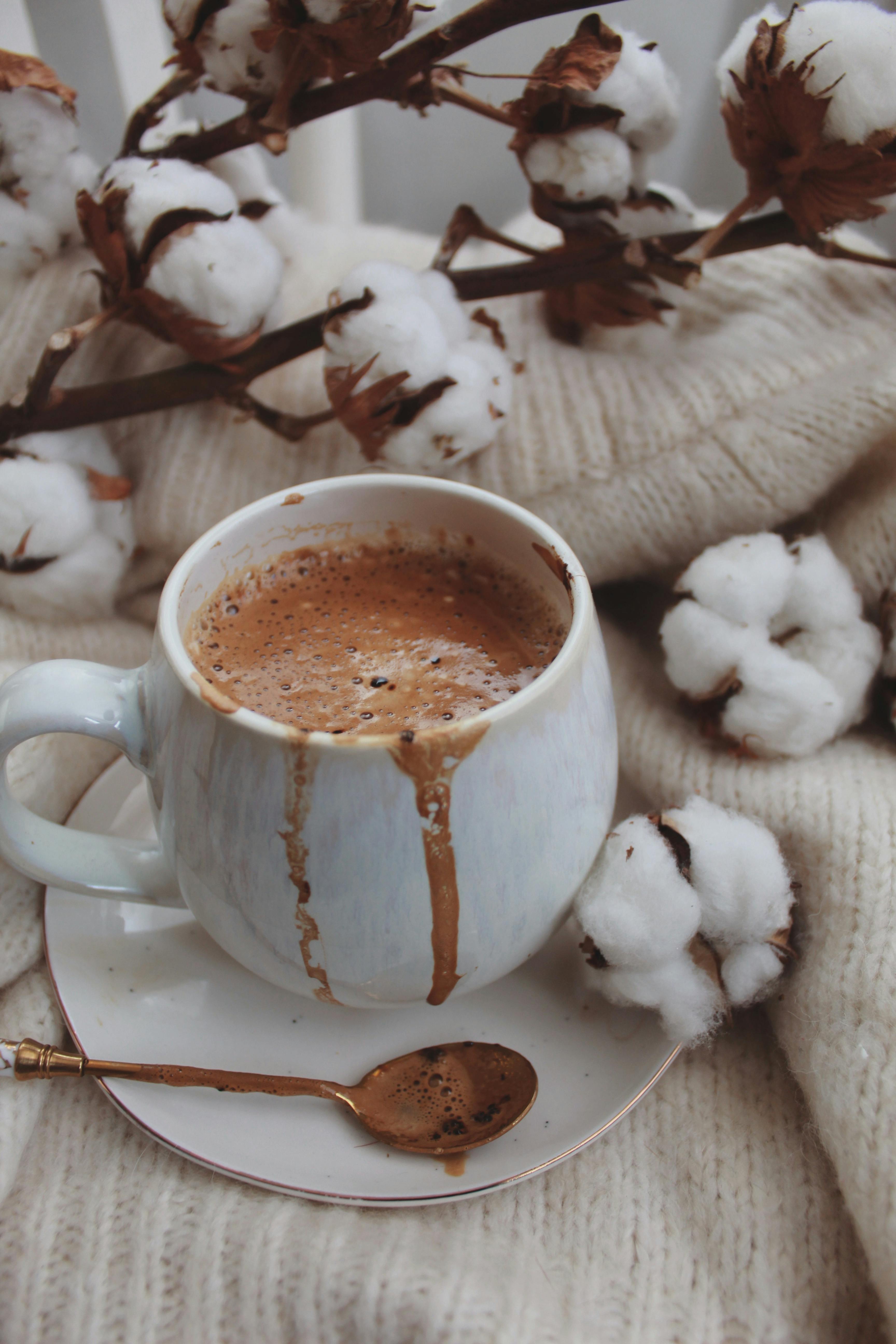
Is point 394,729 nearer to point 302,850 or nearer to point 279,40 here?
point 302,850

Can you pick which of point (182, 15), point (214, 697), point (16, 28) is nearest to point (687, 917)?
point (214, 697)

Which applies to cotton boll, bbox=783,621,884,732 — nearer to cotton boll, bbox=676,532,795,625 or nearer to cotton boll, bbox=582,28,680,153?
cotton boll, bbox=676,532,795,625

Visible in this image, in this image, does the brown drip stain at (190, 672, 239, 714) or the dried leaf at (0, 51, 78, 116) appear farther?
the dried leaf at (0, 51, 78, 116)

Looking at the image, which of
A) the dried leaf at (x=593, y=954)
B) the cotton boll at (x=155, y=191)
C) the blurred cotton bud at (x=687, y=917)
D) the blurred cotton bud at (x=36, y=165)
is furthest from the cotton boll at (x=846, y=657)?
the blurred cotton bud at (x=36, y=165)

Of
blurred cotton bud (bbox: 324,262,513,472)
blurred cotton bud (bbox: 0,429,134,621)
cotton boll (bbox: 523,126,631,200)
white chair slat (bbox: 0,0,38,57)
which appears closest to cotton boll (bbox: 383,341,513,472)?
blurred cotton bud (bbox: 324,262,513,472)

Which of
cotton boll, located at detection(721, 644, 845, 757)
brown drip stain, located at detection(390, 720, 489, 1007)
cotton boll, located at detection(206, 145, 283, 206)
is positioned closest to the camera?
brown drip stain, located at detection(390, 720, 489, 1007)

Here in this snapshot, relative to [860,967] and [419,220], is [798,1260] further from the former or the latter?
[419,220]
